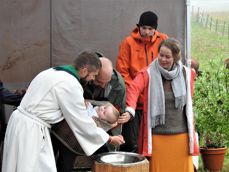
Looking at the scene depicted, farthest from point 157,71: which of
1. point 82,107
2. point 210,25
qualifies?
point 210,25

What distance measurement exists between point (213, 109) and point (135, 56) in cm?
183

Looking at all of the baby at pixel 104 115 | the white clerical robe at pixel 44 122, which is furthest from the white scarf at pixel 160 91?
the white clerical robe at pixel 44 122

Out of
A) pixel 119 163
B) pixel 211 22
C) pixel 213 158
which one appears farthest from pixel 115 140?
pixel 211 22

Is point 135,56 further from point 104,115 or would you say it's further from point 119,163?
point 119,163

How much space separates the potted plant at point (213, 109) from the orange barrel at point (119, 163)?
236cm

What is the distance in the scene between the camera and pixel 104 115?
4781mm

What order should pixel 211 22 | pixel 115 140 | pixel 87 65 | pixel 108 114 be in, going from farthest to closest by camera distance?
pixel 211 22, pixel 108 114, pixel 115 140, pixel 87 65

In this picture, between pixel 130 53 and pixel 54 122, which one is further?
pixel 130 53

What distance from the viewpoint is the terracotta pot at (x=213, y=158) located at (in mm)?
6750

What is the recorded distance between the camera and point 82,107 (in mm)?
4328

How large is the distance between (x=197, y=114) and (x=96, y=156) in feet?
8.80

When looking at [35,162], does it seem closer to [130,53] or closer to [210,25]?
[130,53]

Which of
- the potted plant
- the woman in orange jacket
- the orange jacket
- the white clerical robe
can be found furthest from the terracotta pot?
the white clerical robe

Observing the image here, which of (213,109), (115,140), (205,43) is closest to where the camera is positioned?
(115,140)
